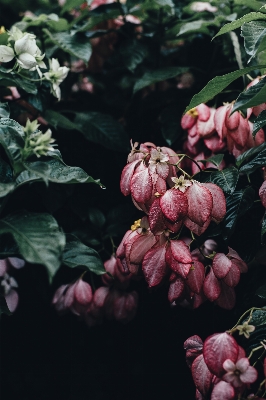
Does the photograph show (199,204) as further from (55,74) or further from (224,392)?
(55,74)

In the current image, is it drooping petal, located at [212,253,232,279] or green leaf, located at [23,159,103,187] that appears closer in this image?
green leaf, located at [23,159,103,187]

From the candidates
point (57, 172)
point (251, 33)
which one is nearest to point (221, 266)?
point (57, 172)

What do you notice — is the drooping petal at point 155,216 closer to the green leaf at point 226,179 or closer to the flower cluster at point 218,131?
the green leaf at point 226,179

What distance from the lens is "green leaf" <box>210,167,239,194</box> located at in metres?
0.96

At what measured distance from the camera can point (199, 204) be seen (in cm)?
85

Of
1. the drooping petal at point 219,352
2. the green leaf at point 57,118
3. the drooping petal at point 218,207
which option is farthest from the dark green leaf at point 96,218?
the drooping petal at point 219,352

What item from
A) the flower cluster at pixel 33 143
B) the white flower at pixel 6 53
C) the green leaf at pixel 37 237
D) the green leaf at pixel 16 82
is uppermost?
the white flower at pixel 6 53

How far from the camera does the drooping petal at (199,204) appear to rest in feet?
2.80

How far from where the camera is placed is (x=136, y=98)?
5.09 feet

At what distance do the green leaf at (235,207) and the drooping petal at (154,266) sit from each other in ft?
Answer: 0.46

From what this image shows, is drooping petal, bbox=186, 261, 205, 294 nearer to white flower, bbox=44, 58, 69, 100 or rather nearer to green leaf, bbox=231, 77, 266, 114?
green leaf, bbox=231, 77, 266, 114

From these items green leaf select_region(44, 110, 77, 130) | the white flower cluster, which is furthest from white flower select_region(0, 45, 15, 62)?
green leaf select_region(44, 110, 77, 130)

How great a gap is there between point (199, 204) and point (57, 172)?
0.86 ft

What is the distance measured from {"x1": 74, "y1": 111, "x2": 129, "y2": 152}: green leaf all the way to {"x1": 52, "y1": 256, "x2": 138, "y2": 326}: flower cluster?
0.33m
